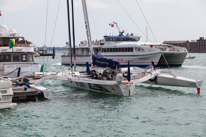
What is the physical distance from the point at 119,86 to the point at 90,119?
533 centimetres

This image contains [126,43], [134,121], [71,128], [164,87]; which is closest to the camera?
[71,128]

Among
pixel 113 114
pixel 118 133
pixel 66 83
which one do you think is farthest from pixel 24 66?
pixel 118 133

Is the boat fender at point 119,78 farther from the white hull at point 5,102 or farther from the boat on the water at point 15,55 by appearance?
the boat on the water at point 15,55

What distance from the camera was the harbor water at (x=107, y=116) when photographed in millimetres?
13503

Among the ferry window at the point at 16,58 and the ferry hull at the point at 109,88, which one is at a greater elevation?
the ferry window at the point at 16,58

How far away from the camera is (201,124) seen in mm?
14539

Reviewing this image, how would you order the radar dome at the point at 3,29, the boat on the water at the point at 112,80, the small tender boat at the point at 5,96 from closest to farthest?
1. the small tender boat at the point at 5,96
2. the boat on the water at the point at 112,80
3. the radar dome at the point at 3,29

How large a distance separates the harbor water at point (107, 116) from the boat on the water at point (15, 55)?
7.10m

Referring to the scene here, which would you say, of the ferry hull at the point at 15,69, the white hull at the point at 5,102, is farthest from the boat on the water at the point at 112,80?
the ferry hull at the point at 15,69

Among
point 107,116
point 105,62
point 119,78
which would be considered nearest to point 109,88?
point 119,78

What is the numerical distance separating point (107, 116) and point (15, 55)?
52.9ft

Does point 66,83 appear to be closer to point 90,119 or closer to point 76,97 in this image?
A: point 76,97

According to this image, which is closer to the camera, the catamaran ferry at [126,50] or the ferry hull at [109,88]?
the ferry hull at [109,88]

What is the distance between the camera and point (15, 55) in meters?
29.3
